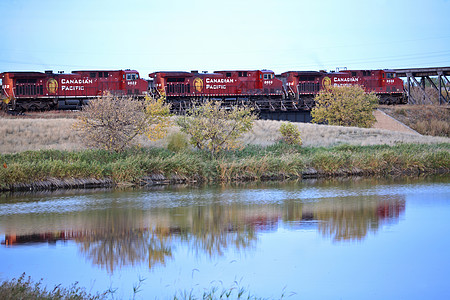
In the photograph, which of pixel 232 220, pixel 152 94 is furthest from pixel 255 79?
pixel 232 220

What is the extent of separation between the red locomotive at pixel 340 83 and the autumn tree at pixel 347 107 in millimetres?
5519

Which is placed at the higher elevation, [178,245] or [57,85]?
[57,85]

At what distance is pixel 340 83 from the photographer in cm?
5194

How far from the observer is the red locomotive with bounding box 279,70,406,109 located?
167ft

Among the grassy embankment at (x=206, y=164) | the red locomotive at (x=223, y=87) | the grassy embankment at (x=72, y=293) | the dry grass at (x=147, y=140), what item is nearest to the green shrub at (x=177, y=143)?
the grassy embankment at (x=206, y=164)

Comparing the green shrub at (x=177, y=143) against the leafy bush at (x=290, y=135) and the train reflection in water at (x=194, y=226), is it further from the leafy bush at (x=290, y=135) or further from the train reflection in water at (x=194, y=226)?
the train reflection in water at (x=194, y=226)

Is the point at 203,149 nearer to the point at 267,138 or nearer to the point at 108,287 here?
the point at 267,138

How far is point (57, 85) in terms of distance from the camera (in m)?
44.0

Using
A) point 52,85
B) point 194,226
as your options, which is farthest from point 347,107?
point 194,226

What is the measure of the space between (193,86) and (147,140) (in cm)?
1503

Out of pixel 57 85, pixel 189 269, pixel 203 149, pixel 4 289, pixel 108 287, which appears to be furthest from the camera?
pixel 57 85

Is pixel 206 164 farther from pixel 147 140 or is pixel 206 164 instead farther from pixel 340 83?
pixel 340 83

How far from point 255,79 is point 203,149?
73.5 ft

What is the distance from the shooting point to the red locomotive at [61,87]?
142 ft
